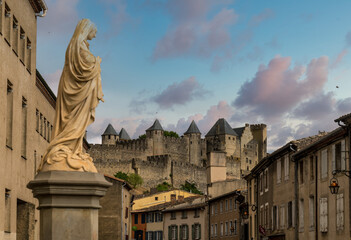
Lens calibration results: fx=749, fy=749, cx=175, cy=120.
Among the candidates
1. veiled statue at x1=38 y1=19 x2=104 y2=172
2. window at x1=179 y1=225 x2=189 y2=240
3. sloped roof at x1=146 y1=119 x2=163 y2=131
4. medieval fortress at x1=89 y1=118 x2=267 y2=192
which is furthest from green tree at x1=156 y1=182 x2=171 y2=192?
veiled statue at x1=38 y1=19 x2=104 y2=172

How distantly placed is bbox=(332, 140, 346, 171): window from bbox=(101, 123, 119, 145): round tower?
142402 mm

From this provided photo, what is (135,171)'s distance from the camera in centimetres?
13962

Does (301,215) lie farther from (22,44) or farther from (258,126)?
(258,126)

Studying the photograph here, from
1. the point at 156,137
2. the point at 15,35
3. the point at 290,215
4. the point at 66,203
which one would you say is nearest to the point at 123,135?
the point at 156,137

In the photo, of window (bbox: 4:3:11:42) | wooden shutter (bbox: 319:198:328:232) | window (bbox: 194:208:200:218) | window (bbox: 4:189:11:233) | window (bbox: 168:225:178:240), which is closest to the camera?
window (bbox: 4:3:11:42)

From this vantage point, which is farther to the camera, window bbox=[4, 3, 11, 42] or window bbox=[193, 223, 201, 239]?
window bbox=[193, 223, 201, 239]

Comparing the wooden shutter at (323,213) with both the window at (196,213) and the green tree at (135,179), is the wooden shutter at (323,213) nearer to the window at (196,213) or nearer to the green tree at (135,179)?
the window at (196,213)

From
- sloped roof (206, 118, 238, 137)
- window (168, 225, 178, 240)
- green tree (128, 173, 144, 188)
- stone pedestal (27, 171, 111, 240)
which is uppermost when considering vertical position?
sloped roof (206, 118, 238, 137)

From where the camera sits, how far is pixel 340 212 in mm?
29891

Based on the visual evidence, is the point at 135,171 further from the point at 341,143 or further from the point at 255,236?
the point at 341,143

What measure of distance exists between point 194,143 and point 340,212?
459 ft

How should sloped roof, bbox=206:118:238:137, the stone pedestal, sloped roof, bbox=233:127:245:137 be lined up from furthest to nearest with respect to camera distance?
1. sloped roof, bbox=233:127:245:137
2. sloped roof, bbox=206:118:238:137
3. the stone pedestal

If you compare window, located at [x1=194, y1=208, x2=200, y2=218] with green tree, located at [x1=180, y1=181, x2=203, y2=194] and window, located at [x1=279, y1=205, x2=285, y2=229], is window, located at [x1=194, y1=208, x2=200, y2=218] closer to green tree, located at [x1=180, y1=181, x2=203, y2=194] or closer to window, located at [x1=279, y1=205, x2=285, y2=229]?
window, located at [x1=279, y1=205, x2=285, y2=229]

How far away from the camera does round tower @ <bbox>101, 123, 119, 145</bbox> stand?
172500 mm
